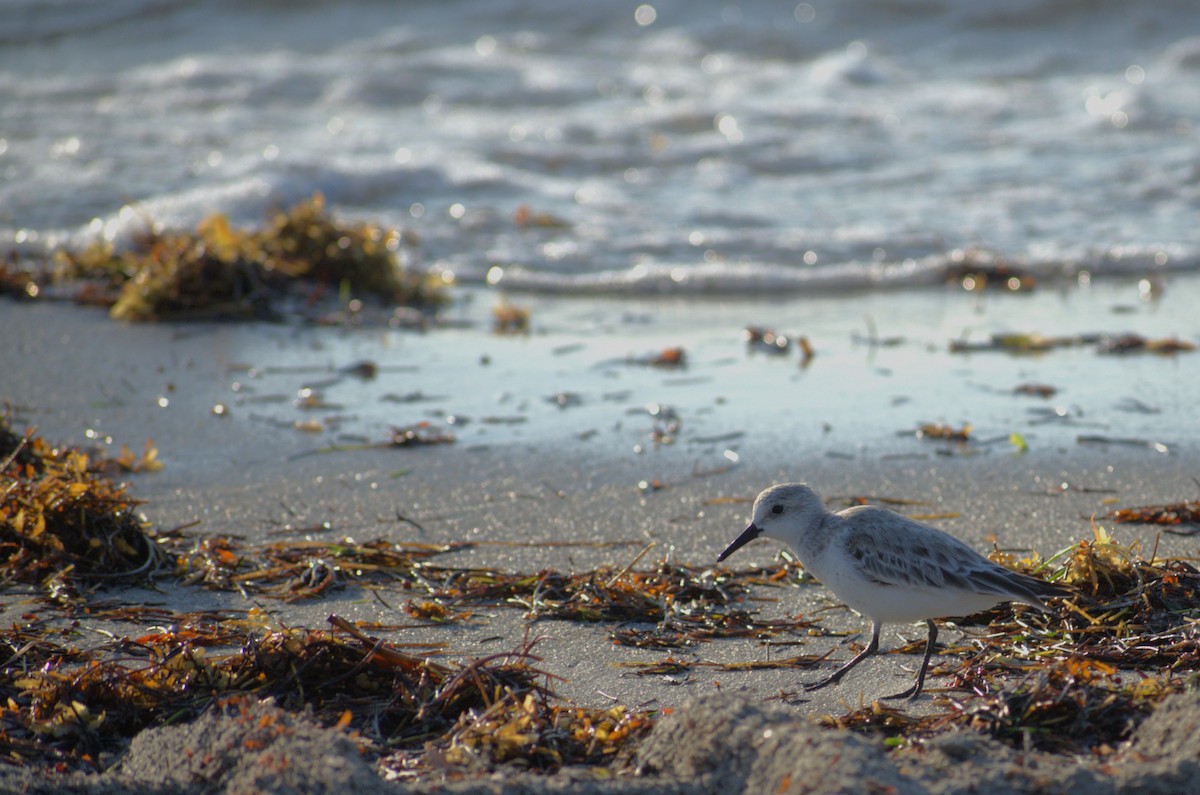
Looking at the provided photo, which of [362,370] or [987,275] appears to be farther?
[987,275]

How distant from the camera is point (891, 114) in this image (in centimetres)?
1198

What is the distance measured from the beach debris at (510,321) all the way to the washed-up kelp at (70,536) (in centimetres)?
322

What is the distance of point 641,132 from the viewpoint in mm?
11773

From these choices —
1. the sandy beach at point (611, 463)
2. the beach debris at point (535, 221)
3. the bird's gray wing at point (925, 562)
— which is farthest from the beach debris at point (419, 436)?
Result: the beach debris at point (535, 221)

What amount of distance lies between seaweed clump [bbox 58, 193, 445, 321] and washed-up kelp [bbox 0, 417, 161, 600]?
2904 mm

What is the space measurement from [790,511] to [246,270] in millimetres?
4361

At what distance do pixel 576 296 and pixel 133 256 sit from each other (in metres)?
2.78

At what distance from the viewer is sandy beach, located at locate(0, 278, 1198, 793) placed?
8.07 ft

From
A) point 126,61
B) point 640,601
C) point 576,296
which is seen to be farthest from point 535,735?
point 126,61

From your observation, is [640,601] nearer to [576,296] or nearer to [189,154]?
[576,296]

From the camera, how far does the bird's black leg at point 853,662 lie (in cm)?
314

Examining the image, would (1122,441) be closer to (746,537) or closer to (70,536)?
(746,537)

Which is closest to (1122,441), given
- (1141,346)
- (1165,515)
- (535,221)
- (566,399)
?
(1165,515)

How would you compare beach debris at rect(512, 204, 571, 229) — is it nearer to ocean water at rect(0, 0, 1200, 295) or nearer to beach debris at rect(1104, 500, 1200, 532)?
ocean water at rect(0, 0, 1200, 295)
